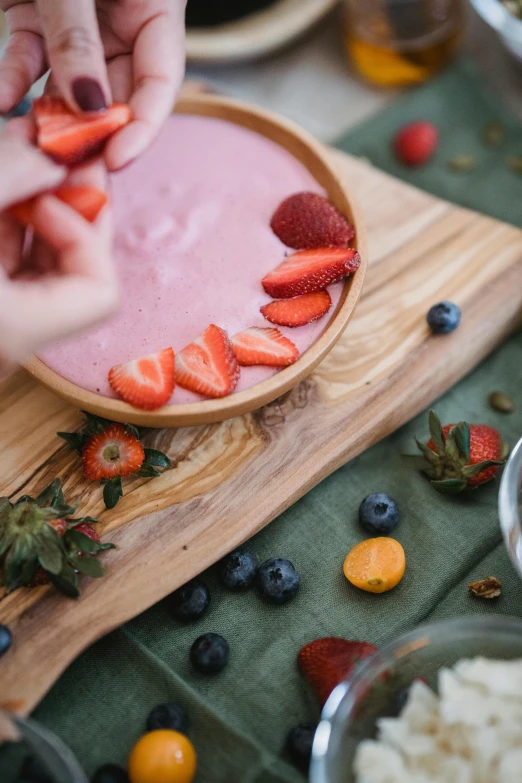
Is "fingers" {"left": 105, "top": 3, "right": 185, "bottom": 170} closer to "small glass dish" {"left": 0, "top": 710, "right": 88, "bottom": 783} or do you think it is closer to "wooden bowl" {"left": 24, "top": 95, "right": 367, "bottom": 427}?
"wooden bowl" {"left": 24, "top": 95, "right": 367, "bottom": 427}

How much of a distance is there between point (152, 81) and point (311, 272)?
485mm

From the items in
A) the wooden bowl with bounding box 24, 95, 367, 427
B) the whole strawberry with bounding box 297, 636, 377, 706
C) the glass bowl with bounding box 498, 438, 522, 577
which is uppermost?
the wooden bowl with bounding box 24, 95, 367, 427

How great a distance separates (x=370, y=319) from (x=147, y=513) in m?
0.65

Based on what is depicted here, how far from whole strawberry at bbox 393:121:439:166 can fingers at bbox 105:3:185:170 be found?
776 mm

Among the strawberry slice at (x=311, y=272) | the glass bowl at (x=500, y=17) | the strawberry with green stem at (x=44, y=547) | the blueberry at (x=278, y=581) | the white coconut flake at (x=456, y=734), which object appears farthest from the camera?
the glass bowl at (x=500, y=17)

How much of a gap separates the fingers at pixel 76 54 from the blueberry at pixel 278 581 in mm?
881

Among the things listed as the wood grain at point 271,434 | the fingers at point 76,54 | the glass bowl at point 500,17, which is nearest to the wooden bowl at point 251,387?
the wood grain at point 271,434

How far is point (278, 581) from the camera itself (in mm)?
1389

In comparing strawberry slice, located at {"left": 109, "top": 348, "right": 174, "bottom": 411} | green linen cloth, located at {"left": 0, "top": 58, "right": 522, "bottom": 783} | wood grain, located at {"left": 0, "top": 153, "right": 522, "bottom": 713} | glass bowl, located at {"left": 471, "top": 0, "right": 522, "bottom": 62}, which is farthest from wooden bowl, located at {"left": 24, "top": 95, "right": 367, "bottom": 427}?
glass bowl, located at {"left": 471, "top": 0, "right": 522, "bottom": 62}

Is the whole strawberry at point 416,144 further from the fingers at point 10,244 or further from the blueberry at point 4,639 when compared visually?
the blueberry at point 4,639

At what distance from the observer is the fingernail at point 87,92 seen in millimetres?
1329

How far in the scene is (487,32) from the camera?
2.41m

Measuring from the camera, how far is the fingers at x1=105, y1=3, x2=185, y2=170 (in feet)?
4.47

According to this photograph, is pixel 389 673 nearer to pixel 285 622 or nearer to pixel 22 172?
pixel 285 622
